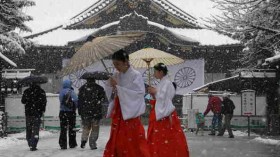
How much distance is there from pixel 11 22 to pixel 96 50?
13.5 metres

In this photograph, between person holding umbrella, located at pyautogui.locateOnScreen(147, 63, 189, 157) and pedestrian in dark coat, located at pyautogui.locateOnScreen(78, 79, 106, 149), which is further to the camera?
pedestrian in dark coat, located at pyautogui.locateOnScreen(78, 79, 106, 149)

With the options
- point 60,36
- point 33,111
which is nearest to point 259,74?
point 33,111

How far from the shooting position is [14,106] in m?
19.1

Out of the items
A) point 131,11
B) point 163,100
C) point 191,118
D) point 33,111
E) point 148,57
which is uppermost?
point 131,11

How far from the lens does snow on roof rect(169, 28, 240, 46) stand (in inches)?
1056

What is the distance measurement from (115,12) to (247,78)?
429 inches

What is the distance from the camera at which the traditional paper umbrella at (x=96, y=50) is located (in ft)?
20.2

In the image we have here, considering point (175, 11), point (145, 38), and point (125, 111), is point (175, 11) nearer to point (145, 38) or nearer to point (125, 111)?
point (145, 38)

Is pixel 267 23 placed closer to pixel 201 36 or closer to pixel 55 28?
pixel 201 36

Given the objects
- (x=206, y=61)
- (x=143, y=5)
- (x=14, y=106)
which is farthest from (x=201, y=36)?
(x=14, y=106)

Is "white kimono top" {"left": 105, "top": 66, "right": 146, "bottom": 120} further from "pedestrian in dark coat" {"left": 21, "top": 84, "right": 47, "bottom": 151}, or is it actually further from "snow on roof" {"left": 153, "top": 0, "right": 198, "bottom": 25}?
"snow on roof" {"left": 153, "top": 0, "right": 198, "bottom": 25}

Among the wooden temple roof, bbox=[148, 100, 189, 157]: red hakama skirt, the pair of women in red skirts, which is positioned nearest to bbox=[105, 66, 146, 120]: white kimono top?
the pair of women in red skirts

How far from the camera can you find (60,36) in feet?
91.9

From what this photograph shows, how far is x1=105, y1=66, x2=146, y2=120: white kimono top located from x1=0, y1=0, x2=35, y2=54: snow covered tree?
12645 millimetres
